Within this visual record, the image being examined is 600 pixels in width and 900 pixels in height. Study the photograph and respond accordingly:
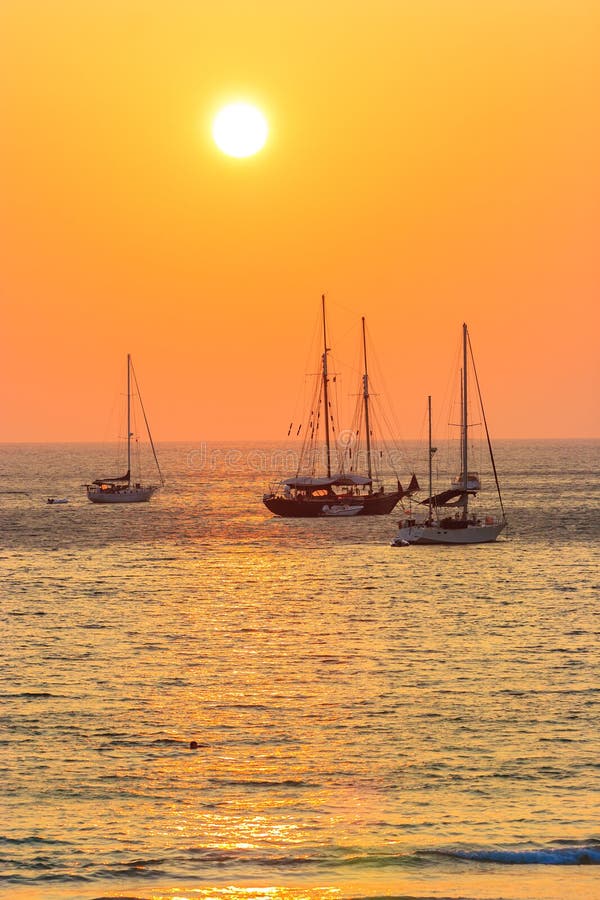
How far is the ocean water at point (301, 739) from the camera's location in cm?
2950

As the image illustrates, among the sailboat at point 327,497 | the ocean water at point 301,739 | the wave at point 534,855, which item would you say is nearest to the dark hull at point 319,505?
the sailboat at point 327,497

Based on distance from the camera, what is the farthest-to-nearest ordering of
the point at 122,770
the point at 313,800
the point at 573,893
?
the point at 122,770 < the point at 313,800 < the point at 573,893

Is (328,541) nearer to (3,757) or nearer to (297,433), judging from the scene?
(297,433)

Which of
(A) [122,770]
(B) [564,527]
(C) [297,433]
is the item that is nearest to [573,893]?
(A) [122,770]

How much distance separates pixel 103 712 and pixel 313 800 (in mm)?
12587

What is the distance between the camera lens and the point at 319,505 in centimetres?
15162

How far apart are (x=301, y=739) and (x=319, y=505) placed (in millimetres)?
110402

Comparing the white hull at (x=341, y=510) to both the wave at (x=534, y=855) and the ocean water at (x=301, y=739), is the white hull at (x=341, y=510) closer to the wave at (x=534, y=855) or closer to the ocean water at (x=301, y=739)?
the ocean water at (x=301, y=739)

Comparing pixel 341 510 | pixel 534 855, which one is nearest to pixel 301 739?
pixel 534 855

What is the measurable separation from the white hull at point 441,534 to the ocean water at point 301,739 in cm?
2344

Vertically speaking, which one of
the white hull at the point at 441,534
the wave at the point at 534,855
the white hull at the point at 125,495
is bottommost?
the wave at the point at 534,855

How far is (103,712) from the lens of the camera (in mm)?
45281

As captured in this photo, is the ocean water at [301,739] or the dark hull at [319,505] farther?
the dark hull at [319,505]

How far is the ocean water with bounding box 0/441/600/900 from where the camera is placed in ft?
96.8
